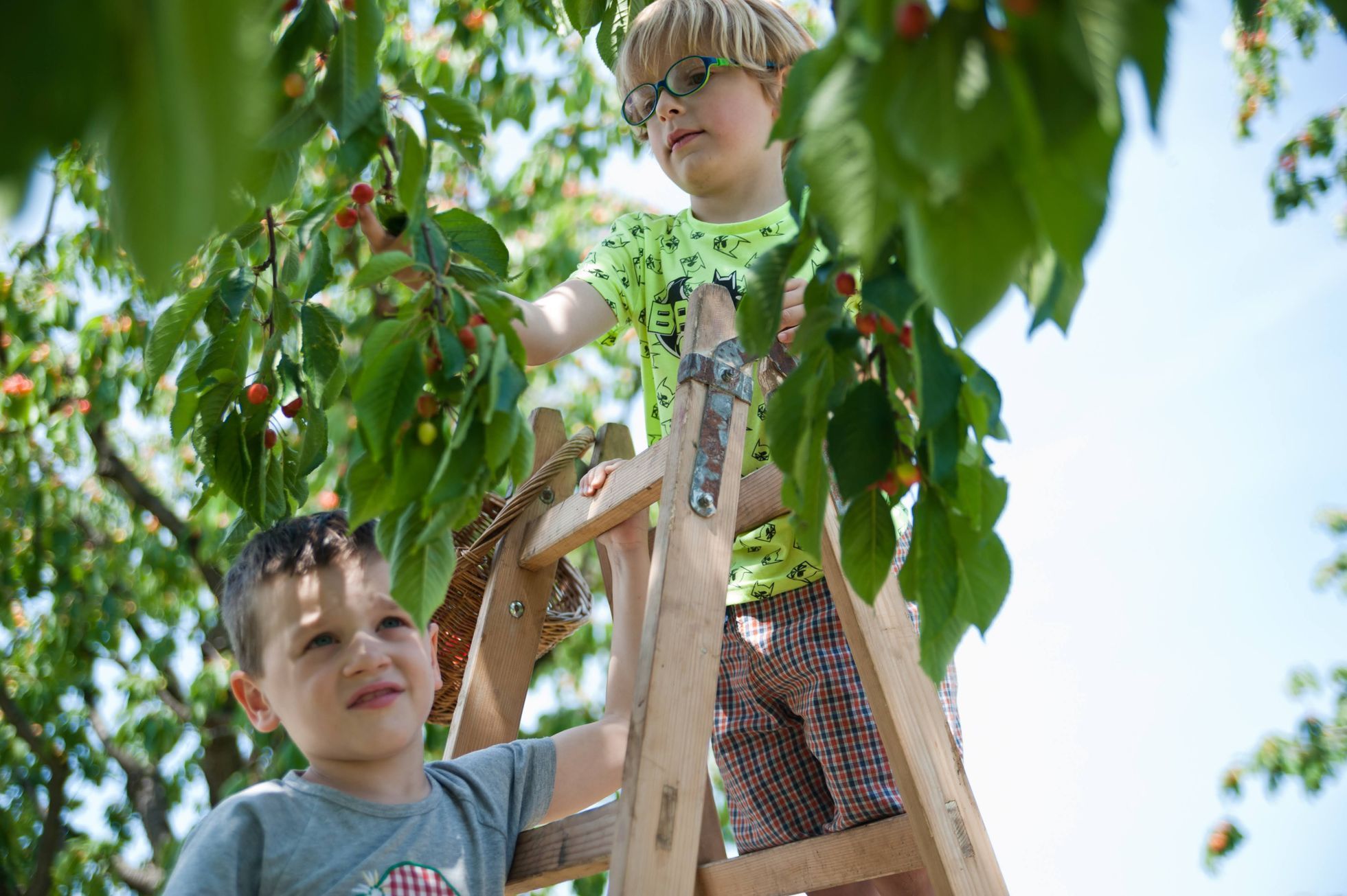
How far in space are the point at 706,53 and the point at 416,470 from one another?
4.03 feet

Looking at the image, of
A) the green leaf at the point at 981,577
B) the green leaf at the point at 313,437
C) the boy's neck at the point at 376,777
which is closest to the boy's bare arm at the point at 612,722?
the boy's neck at the point at 376,777

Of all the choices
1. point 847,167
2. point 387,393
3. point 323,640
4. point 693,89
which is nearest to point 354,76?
point 387,393

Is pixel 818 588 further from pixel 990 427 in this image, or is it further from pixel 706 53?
pixel 990 427

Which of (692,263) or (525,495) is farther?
(692,263)

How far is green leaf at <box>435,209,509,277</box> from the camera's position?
1074 millimetres

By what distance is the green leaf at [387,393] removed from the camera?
90cm

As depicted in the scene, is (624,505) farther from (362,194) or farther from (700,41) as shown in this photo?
(700,41)

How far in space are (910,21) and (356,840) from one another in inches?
45.2

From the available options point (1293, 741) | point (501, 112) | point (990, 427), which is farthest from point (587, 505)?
point (1293, 741)

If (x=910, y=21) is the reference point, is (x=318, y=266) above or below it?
above

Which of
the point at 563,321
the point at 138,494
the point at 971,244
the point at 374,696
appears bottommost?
the point at 971,244

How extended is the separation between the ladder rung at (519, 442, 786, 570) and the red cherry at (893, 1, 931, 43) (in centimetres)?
92

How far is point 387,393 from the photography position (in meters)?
0.92

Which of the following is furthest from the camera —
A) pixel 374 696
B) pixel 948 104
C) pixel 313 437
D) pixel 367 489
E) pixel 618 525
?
pixel 618 525
